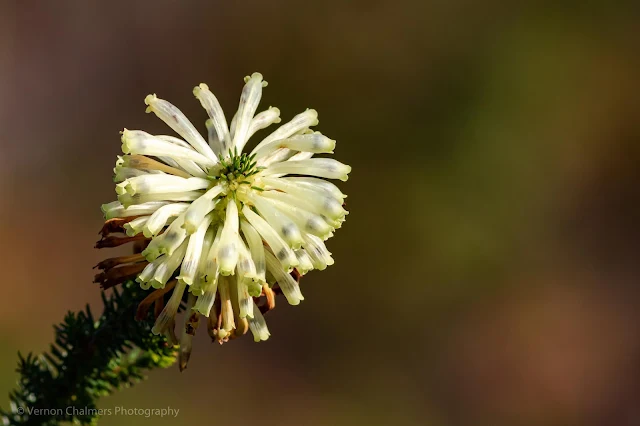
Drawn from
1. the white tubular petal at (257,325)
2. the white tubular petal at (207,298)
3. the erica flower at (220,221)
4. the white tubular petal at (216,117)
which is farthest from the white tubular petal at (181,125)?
the white tubular petal at (257,325)

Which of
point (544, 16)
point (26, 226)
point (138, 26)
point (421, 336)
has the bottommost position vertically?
point (421, 336)

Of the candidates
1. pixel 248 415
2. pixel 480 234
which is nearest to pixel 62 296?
pixel 248 415

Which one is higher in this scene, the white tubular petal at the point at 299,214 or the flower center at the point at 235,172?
the flower center at the point at 235,172

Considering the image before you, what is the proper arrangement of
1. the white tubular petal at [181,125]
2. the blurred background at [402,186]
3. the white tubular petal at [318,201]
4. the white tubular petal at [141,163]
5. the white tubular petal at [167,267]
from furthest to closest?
the blurred background at [402,186]
the white tubular petal at [181,125]
the white tubular petal at [141,163]
the white tubular petal at [318,201]
the white tubular petal at [167,267]

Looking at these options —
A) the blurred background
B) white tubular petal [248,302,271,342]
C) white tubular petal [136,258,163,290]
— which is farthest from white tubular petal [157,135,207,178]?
the blurred background

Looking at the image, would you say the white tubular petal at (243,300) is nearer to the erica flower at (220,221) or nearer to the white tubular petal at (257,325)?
the erica flower at (220,221)

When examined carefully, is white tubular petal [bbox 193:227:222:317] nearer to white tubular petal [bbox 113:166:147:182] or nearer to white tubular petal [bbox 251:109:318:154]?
white tubular petal [bbox 113:166:147:182]

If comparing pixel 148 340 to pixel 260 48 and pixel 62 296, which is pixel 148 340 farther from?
pixel 260 48

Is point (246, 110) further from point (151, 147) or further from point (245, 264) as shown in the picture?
point (245, 264)
